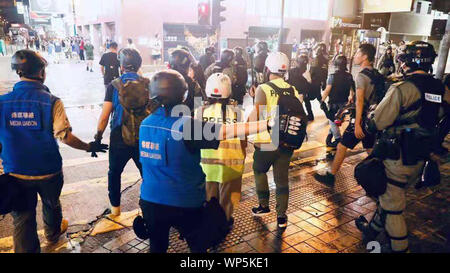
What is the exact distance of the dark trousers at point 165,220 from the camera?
2279 millimetres

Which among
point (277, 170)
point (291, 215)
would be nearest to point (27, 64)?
point (277, 170)

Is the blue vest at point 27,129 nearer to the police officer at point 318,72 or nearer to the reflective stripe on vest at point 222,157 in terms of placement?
the reflective stripe on vest at point 222,157

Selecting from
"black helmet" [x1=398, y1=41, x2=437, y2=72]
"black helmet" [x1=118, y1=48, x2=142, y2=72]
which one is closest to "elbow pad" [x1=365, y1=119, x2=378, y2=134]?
"black helmet" [x1=398, y1=41, x2=437, y2=72]

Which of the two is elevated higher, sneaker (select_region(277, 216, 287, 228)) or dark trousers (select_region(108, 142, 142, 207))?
dark trousers (select_region(108, 142, 142, 207))

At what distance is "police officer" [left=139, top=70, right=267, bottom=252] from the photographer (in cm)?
215

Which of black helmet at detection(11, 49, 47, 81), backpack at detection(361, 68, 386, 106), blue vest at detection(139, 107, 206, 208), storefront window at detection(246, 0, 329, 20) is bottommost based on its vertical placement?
blue vest at detection(139, 107, 206, 208)

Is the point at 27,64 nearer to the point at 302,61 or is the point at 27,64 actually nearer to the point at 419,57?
the point at 419,57

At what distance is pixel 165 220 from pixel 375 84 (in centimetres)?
385

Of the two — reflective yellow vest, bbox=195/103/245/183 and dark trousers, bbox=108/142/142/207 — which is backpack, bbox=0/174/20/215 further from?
reflective yellow vest, bbox=195/103/245/183

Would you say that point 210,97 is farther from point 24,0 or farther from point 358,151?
point 24,0

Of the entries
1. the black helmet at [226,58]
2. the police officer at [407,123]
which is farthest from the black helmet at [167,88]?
the black helmet at [226,58]

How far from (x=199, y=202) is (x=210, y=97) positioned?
4.19 feet

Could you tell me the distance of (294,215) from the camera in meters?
4.24

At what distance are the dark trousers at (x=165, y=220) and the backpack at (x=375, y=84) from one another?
3586mm
